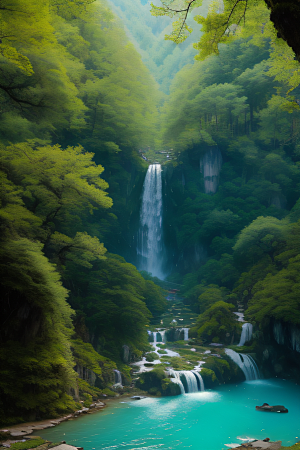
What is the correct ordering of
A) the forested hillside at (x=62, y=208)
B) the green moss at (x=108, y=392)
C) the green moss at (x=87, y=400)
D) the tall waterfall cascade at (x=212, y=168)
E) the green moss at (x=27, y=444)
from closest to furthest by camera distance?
the green moss at (x=27, y=444), the forested hillside at (x=62, y=208), the green moss at (x=87, y=400), the green moss at (x=108, y=392), the tall waterfall cascade at (x=212, y=168)

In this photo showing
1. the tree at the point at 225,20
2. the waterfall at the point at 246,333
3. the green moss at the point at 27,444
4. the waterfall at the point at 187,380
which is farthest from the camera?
the waterfall at the point at 246,333

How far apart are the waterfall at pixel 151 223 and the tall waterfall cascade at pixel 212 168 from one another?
11.4ft

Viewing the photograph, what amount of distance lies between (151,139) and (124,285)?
12423mm

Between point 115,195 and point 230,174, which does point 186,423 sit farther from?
point 230,174

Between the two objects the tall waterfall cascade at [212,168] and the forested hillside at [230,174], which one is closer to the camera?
the forested hillside at [230,174]

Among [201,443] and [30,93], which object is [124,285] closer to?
[201,443]

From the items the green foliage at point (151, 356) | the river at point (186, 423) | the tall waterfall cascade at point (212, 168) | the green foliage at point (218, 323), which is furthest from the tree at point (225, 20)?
the tall waterfall cascade at point (212, 168)

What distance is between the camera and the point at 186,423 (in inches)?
360

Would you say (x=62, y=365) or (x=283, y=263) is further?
(x=283, y=263)

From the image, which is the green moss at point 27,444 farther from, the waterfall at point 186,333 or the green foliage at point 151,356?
the waterfall at point 186,333

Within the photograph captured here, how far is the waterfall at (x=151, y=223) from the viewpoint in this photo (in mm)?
22375

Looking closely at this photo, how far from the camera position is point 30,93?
11977 millimetres

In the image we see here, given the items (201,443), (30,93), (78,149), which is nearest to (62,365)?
(201,443)

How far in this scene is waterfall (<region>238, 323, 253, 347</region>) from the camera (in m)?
14.9
